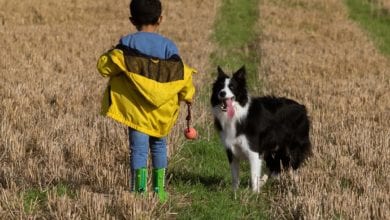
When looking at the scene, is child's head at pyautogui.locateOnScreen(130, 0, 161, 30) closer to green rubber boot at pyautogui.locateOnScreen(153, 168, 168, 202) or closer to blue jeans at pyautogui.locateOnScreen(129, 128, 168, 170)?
blue jeans at pyautogui.locateOnScreen(129, 128, 168, 170)

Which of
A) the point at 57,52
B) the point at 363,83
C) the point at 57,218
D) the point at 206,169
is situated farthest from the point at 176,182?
the point at 57,52

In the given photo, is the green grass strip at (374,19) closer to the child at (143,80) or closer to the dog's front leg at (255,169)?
the dog's front leg at (255,169)

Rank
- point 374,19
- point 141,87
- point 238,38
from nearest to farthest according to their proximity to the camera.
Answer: point 141,87
point 238,38
point 374,19

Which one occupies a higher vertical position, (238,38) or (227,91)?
(238,38)

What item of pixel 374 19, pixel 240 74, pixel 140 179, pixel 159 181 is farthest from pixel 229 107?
pixel 374 19

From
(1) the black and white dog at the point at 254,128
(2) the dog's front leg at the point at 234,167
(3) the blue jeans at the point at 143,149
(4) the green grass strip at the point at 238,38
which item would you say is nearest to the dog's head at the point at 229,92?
(1) the black and white dog at the point at 254,128

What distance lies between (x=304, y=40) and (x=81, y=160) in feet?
37.7

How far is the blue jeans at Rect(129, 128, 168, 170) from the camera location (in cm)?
502

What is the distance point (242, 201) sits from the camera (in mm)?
5559

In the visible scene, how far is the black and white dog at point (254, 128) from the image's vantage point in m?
5.90

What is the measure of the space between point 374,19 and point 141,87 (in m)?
20.2

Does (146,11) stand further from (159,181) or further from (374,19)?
(374,19)

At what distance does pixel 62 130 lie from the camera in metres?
7.30

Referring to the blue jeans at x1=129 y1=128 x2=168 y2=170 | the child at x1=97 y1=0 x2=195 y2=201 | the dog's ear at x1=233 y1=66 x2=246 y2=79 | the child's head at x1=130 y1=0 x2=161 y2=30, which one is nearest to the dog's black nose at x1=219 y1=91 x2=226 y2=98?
the dog's ear at x1=233 y1=66 x2=246 y2=79
